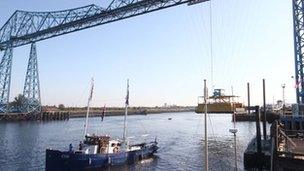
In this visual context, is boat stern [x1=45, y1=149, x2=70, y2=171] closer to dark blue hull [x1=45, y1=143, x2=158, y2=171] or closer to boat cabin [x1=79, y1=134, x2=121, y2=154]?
dark blue hull [x1=45, y1=143, x2=158, y2=171]

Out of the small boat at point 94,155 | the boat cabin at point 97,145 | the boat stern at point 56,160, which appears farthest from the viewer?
the boat cabin at point 97,145

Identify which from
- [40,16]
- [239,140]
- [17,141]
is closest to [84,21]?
[40,16]

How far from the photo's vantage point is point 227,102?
46.8 meters

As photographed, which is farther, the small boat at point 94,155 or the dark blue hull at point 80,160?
the small boat at point 94,155

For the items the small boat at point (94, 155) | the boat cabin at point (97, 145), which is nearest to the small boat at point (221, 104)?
the small boat at point (94, 155)

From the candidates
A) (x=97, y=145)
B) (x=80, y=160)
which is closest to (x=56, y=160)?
(x=80, y=160)

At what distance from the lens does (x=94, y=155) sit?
3616cm

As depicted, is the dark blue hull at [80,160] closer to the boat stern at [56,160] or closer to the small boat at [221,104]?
the boat stern at [56,160]

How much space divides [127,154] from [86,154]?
5.46 m

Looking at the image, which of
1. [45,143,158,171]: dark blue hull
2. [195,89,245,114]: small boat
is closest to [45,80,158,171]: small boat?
[45,143,158,171]: dark blue hull

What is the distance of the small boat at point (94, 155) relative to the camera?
112 ft

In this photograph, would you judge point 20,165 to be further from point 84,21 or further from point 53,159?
point 84,21

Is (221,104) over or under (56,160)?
over

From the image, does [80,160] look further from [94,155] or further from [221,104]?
[221,104]
